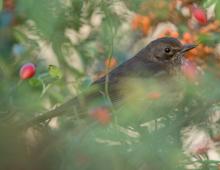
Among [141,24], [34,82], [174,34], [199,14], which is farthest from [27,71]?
[141,24]

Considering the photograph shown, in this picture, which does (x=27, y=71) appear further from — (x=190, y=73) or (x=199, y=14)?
(x=199, y=14)

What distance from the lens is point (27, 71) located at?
199 centimetres

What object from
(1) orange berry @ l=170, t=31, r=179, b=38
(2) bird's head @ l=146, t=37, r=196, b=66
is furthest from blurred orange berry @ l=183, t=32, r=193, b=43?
(2) bird's head @ l=146, t=37, r=196, b=66

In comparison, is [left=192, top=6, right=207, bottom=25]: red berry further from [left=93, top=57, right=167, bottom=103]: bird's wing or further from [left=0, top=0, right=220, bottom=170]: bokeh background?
[left=0, top=0, right=220, bottom=170]: bokeh background

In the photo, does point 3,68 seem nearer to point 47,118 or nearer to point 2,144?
point 47,118

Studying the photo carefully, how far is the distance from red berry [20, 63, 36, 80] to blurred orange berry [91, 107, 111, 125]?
33 cm

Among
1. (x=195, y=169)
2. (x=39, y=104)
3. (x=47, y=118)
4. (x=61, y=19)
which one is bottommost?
(x=195, y=169)

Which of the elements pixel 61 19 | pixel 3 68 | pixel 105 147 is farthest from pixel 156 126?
pixel 3 68

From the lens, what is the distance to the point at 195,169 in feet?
4.85

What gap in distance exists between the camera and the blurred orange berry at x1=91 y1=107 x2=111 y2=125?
5.13 ft

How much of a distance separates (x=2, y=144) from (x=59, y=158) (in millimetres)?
221

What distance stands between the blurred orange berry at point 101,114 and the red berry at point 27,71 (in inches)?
12.8

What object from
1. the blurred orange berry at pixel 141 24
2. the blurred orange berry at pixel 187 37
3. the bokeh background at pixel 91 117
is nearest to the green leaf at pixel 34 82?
the bokeh background at pixel 91 117

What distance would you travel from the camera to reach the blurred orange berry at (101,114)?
156cm
